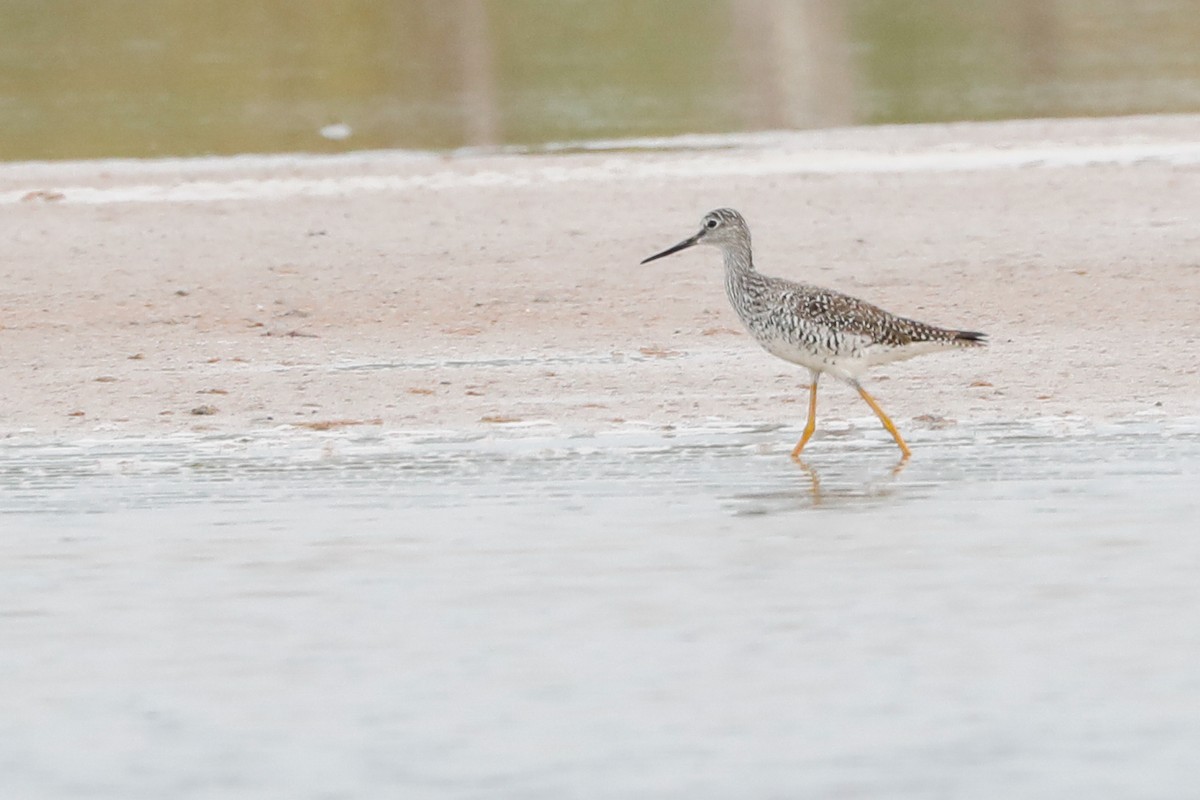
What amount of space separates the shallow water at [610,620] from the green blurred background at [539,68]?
11292 millimetres

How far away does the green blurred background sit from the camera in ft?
71.2

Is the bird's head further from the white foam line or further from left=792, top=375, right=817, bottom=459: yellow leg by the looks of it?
the white foam line

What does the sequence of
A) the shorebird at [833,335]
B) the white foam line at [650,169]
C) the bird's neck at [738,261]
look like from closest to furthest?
the shorebird at [833,335], the bird's neck at [738,261], the white foam line at [650,169]

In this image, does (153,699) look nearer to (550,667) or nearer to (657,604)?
(550,667)

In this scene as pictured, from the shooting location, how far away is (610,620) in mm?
7043

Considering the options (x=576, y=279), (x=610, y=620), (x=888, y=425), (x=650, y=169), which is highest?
(x=650, y=169)

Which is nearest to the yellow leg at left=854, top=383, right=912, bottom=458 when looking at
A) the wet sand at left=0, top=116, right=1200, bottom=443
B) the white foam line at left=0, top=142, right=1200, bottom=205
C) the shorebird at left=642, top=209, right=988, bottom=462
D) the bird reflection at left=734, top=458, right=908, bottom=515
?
the shorebird at left=642, top=209, right=988, bottom=462

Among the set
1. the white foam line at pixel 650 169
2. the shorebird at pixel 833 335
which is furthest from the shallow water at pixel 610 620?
the white foam line at pixel 650 169

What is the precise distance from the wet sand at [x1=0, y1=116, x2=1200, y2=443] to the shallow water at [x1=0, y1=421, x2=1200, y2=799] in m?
1.07

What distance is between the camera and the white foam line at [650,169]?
56.5 ft

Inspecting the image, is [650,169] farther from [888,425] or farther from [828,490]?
[828,490]

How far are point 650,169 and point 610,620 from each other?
1099 centimetres

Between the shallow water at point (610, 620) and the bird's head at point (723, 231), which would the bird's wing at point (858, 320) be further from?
the bird's head at point (723, 231)

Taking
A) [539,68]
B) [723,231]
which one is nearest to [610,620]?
[723,231]
